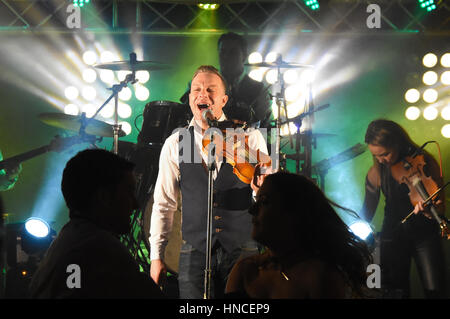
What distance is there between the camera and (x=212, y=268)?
342cm

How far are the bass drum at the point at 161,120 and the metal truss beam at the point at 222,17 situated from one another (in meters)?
2.41

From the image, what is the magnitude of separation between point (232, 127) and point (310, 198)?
3.84 feet

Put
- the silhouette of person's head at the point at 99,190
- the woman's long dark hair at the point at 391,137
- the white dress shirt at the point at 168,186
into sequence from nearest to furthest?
the silhouette of person's head at the point at 99,190 < the white dress shirt at the point at 168,186 < the woman's long dark hair at the point at 391,137

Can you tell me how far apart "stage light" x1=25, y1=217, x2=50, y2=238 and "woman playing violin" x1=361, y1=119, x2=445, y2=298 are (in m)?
3.68

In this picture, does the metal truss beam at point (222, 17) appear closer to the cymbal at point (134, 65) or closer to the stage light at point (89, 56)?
the stage light at point (89, 56)

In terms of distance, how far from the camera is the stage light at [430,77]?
25.2 feet

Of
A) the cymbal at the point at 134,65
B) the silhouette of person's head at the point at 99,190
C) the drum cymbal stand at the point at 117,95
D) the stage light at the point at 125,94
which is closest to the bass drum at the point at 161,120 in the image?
the drum cymbal stand at the point at 117,95

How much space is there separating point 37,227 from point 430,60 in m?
6.21

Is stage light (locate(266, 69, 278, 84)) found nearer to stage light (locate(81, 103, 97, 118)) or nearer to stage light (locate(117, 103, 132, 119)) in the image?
stage light (locate(117, 103, 132, 119))

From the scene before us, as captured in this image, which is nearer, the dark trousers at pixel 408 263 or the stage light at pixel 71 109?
the dark trousers at pixel 408 263

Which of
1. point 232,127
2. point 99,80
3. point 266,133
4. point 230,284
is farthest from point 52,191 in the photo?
point 230,284

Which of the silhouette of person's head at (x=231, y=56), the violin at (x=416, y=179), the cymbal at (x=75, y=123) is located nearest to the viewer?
the cymbal at (x=75, y=123)

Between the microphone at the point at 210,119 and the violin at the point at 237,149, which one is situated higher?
the microphone at the point at 210,119

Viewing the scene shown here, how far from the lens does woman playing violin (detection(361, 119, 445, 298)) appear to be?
562cm
